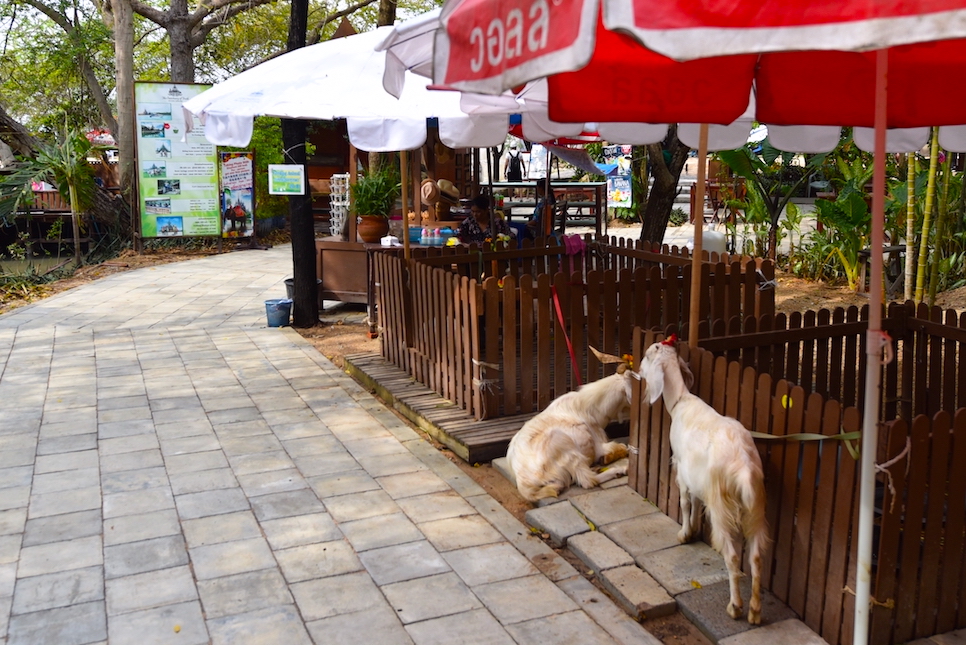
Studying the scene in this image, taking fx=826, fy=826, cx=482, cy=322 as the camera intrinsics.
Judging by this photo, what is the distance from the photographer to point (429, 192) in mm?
10547

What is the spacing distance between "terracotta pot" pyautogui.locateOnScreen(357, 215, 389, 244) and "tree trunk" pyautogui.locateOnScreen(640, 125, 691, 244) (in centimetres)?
354

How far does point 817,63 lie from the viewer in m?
4.79

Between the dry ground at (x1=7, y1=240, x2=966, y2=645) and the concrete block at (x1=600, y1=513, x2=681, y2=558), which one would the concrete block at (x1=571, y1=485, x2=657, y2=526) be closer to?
the concrete block at (x1=600, y1=513, x2=681, y2=558)

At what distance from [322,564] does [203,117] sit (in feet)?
16.7

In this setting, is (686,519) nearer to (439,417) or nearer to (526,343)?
(526,343)

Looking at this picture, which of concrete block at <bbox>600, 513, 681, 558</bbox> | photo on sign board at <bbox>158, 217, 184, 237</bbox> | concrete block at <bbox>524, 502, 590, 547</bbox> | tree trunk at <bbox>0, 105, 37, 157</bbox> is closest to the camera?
concrete block at <bbox>600, 513, 681, 558</bbox>

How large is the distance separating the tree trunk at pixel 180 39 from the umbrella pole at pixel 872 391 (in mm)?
19319

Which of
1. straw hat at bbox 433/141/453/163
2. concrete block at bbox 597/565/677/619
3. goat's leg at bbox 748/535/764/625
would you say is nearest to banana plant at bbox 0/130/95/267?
straw hat at bbox 433/141/453/163

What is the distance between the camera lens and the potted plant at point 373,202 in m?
10.6

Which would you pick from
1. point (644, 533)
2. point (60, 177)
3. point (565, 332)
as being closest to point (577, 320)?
point (565, 332)

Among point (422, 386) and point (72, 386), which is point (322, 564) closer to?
point (422, 386)

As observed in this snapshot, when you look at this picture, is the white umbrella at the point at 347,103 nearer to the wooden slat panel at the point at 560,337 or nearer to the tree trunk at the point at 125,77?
the wooden slat panel at the point at 560,337

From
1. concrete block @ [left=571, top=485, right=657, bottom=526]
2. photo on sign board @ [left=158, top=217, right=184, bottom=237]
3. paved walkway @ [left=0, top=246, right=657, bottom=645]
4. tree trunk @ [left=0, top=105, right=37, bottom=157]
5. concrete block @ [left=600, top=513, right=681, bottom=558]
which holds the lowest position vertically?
paved walkway @ [left=0, top=246, right=657, bottom=645]

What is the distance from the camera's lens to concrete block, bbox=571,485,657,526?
4547 millimetres
